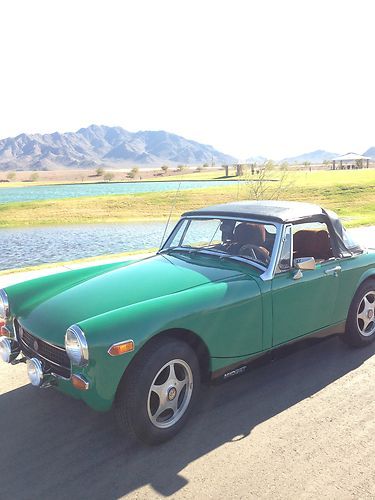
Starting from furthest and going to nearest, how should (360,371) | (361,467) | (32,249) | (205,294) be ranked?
(32,249) → (360,371) → (205,294) → (361,467)

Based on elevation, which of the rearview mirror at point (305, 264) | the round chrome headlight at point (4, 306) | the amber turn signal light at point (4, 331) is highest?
the rearview mirror at point (305, 264)

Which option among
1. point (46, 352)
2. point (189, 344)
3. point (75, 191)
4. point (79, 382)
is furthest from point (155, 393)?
point (75, 191)

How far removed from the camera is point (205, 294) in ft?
11.7

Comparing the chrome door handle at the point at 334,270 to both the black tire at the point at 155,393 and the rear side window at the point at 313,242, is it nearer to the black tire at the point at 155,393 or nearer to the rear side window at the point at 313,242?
the rear side window at the point at 313,242

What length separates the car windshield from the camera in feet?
14.2

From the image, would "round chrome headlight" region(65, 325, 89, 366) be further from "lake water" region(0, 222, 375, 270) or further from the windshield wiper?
"lake water" region(0, 222, 375, 270)

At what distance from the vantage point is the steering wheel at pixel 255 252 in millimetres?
4194

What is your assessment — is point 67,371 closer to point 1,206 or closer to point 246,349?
point 246,349

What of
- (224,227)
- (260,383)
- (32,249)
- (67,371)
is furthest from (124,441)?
(32,249)

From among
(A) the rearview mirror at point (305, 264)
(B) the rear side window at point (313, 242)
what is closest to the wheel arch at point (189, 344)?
(A) the rearview mirror at point (305, 264)

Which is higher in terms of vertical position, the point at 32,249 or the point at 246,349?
the point at 246,349

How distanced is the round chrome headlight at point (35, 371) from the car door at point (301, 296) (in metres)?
1.87

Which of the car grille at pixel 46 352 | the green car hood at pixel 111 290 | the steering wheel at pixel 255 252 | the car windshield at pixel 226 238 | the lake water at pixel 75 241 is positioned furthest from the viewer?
the lake water at pixel 75 241

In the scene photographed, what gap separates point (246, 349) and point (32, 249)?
15187mm
